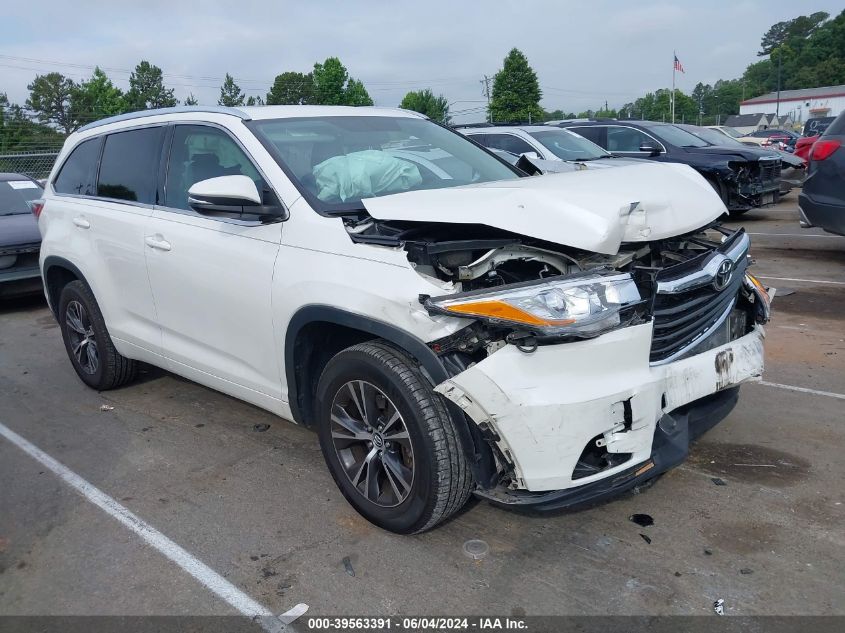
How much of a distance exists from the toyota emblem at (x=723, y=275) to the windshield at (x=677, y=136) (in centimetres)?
1030

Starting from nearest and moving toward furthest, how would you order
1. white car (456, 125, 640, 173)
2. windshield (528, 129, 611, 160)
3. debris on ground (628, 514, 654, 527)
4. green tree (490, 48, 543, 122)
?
debris on ground (628, 514, 654, 527), white car (456, 125, 640, 173), windshield (528, 129, 611, 160), green tree (490, 48, 543, 122)

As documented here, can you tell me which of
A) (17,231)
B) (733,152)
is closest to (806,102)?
(733,152)

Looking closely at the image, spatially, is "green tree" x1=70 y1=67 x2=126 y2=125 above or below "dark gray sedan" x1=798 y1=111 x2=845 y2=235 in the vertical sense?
above

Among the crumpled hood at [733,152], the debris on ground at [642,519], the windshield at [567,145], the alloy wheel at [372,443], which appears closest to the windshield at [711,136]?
the crumpled hood at [733,152]

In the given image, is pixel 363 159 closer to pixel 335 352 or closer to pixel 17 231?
pixel 335 352

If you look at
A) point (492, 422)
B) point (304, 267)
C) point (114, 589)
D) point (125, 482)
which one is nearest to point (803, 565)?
point (492, 422)

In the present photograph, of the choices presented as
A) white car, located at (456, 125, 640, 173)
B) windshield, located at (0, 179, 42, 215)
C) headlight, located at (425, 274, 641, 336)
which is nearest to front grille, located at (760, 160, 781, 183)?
white car, located at (456, 125, 640, 173)

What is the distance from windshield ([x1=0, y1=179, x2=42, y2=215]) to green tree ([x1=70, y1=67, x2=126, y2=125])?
46.9 m

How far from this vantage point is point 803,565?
9.55 feet

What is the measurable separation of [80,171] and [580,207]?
12.9ft

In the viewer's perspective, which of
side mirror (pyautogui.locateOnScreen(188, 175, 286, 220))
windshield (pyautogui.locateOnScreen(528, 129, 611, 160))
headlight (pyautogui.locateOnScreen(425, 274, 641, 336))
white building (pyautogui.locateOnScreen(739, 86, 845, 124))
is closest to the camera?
headlight (pyautogui.locateOnScreen(425, 274, 641, 336))

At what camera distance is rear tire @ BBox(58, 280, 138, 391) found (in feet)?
16.7

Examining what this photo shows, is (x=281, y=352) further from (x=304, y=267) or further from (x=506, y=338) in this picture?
(x=506, y=338)

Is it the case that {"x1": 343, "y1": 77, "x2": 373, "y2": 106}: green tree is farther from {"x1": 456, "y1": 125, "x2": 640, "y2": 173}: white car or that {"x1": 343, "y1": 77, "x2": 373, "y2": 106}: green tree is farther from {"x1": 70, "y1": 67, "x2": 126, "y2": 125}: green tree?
{"x1": 456, "y1": 125, "x2": 640, "y2": 173}: white car
